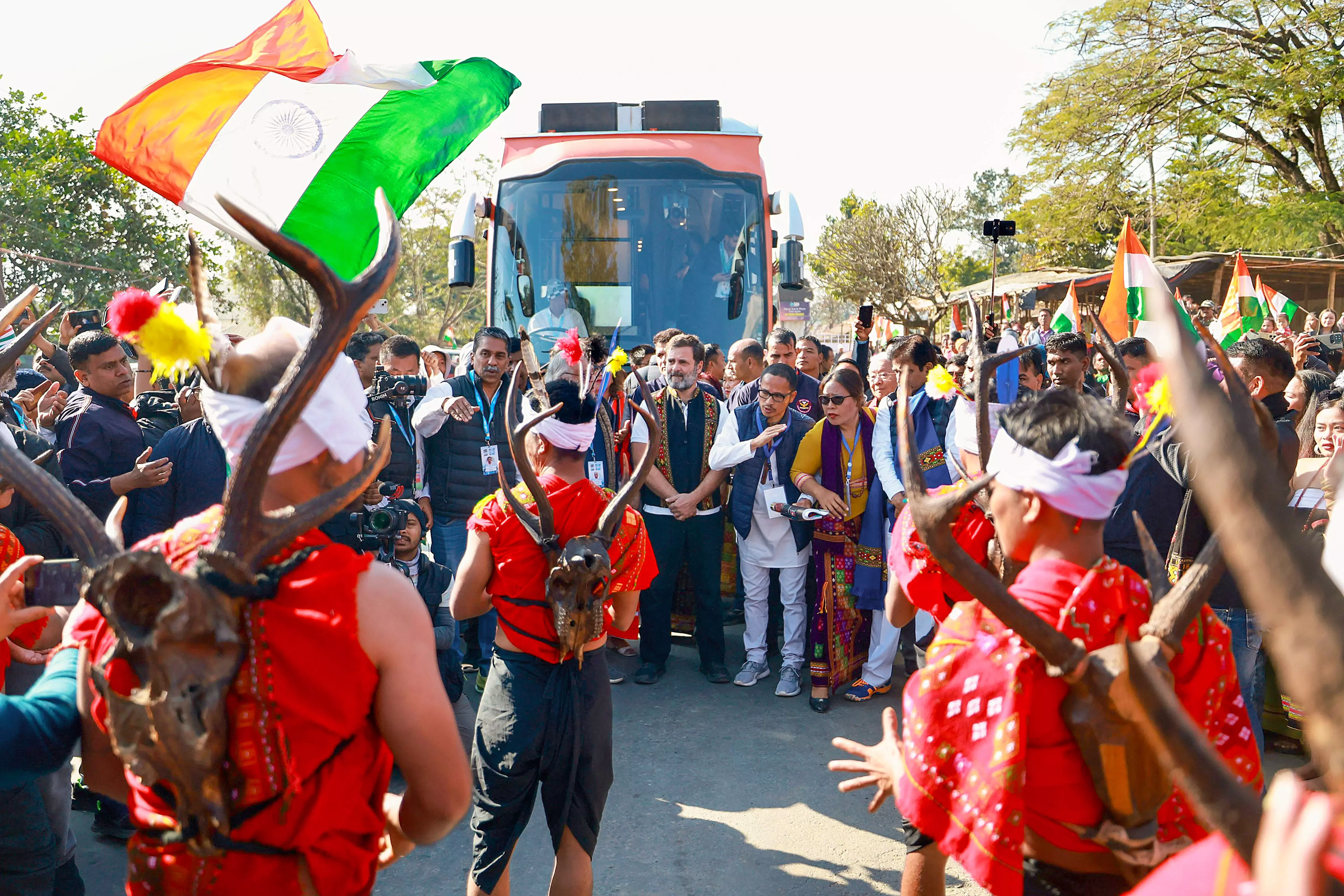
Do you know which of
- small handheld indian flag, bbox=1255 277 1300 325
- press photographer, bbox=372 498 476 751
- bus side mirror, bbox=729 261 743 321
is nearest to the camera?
press photographer, bbox=372 498 476 751

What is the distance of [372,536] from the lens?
4.00 metres

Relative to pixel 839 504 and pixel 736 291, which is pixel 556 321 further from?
pixel 839 504

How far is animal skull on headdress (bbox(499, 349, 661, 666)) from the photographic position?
9.19 ft

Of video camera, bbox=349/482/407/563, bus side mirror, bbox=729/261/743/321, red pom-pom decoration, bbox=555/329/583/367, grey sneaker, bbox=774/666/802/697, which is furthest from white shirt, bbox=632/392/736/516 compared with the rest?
bus side mirror, bbox=729/261/743/321

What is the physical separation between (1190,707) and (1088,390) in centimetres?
385

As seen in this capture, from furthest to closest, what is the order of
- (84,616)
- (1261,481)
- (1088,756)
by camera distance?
(1088,756) < (84,616) < (1261,481)

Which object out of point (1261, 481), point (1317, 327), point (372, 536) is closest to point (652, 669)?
point (372, 536)

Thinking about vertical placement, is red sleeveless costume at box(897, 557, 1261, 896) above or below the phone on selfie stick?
below

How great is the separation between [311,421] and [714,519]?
14.7ft

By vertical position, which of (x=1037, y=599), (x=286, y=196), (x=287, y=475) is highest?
(x=286, y=196)

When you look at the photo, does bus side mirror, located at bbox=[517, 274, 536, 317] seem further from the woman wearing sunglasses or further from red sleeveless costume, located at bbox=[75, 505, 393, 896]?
red sleeveless costume, located at bbox=[75, 505, 393, 896]

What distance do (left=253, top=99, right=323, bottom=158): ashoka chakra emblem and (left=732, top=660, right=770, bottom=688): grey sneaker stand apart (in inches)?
150

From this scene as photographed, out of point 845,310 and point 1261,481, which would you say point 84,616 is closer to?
point 1261,481

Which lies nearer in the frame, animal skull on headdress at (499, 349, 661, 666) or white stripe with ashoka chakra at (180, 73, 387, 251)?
animal skull on headdress at (499, 349, 661, 666)
